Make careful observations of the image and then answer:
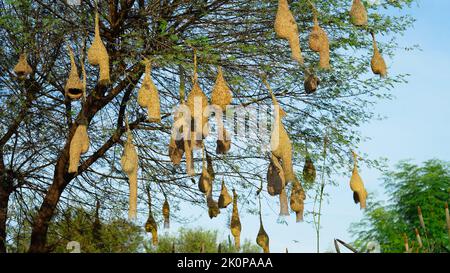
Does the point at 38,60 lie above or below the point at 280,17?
above

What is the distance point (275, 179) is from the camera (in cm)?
527

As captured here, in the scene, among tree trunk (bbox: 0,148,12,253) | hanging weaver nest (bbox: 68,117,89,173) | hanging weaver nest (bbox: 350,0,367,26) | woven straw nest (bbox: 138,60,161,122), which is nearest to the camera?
woven straw nest (bbox: 138,60,161,122)

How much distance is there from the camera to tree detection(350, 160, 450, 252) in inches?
674

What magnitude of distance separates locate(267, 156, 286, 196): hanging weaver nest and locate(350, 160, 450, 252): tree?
12.2 m

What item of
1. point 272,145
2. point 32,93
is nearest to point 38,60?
point 32,93

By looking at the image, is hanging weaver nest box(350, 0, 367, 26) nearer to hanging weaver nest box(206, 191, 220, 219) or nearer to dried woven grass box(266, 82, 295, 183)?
dried woven grass box(266, 82, 295, 183)

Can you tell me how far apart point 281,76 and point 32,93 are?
4.39 metres

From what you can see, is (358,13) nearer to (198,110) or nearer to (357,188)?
(357,188)

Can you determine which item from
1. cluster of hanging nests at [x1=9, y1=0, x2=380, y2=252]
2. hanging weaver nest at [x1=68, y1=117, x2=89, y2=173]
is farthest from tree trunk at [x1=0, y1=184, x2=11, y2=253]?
hanging weaver nest at [x1=68, y1=117, x2=89, y2=173]

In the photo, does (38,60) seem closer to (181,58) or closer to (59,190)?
(59,190)

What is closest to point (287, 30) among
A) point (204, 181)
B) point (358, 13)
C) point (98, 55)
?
point (358, 13)

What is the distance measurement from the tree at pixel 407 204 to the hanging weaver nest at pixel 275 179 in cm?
1216

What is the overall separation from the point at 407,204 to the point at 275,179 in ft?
45.5
